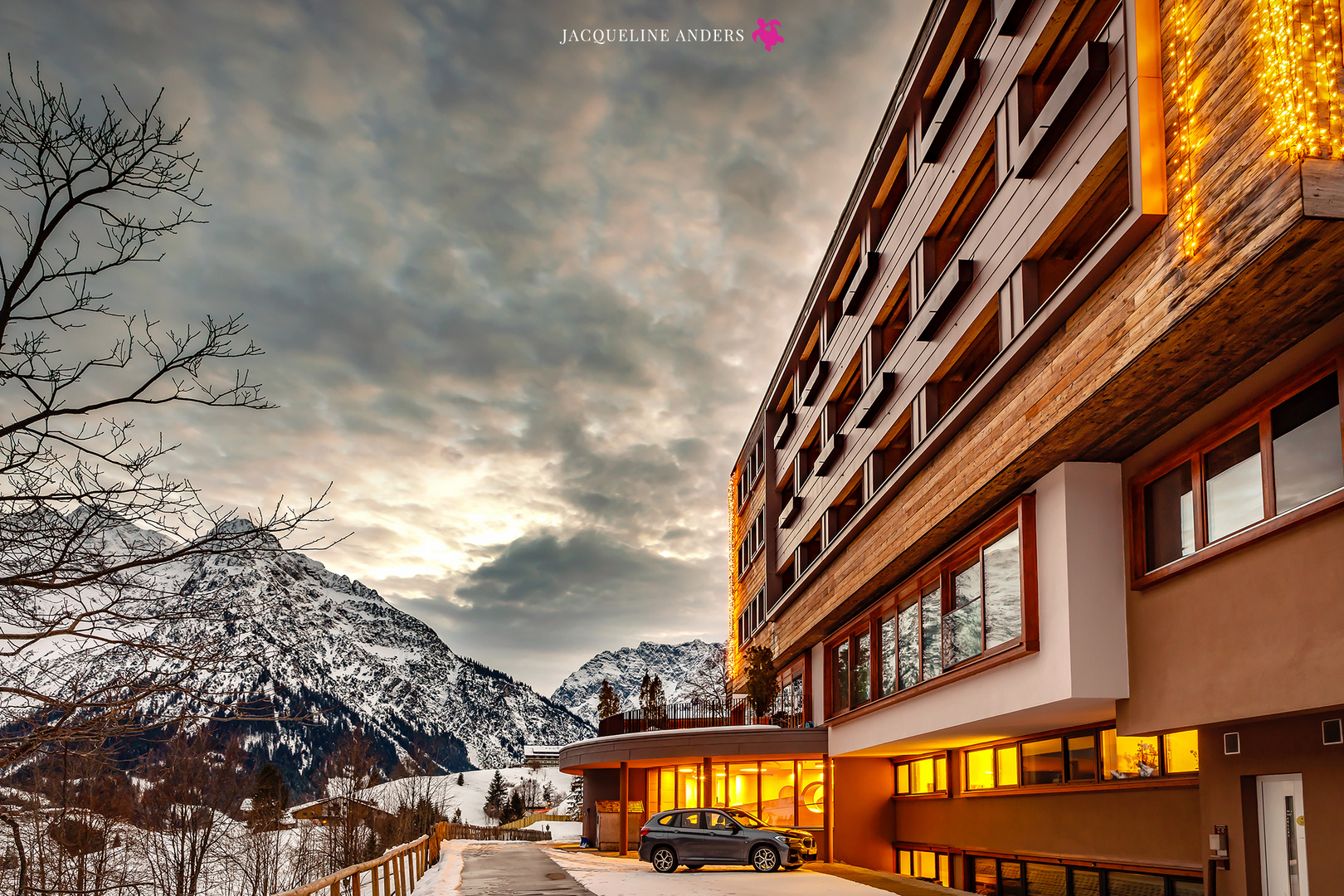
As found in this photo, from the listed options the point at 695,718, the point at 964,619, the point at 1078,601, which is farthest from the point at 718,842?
the point at 1078,601

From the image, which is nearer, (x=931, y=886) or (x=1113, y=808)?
(x=1113, y=808)

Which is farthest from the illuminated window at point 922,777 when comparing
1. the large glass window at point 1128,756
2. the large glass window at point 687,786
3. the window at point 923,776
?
the large glass window at point 687,786

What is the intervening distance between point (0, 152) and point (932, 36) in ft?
58.2

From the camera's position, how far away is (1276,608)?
11.4 meters

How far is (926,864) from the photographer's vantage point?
26219mm

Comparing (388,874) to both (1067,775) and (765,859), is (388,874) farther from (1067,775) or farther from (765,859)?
(1067,775)

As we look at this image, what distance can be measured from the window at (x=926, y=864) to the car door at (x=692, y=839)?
16.2 ft

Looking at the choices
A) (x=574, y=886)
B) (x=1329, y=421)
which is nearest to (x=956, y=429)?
(x=1329, y=421)

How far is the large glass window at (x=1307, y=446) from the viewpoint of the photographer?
1063 cm

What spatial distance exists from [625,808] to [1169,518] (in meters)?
25.5

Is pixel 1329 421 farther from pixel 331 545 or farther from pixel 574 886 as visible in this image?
pixel 574 886

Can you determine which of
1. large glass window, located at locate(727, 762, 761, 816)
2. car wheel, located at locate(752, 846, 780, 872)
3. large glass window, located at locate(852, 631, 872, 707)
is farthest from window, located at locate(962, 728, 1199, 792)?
large glass window, located at locate(727, 762, 761, 816)

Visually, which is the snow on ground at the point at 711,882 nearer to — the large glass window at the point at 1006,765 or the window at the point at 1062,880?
the window at the point at 1062,880

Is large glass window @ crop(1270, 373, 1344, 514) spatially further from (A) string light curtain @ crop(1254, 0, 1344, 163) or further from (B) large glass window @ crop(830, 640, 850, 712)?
(B) large glass window @ crop(830, 640, 850, 712)
